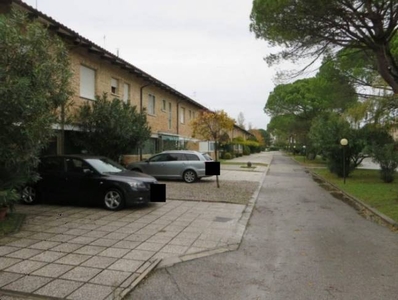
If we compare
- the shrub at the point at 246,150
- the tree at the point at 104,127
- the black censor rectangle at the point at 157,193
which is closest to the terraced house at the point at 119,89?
the tree at the point at 104,127

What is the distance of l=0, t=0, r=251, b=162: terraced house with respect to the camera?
1277 cm

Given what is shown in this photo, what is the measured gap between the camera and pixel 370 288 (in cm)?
447

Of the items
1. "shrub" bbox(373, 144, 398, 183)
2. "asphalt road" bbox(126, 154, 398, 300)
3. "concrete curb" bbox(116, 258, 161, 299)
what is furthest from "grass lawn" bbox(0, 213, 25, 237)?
"shrub" bbox(373, 144, 398, 183)

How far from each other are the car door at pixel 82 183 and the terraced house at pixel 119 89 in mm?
1357

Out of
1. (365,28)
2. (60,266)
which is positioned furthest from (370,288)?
(365,28)

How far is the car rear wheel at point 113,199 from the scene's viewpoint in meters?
9.12

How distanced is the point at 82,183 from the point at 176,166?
7597 millimetres

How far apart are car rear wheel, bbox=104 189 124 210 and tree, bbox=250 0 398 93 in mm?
7769

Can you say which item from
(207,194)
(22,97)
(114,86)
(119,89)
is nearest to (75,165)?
(22,97)

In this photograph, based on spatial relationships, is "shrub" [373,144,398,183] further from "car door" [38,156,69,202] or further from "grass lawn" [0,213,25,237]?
"grass lawn" [0,213,25,237]

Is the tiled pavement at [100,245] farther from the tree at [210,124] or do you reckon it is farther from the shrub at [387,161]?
the tree at [210,124]

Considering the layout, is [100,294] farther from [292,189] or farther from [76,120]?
[292,189]

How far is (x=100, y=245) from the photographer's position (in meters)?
6.05

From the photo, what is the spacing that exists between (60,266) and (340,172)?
63.2 ft
